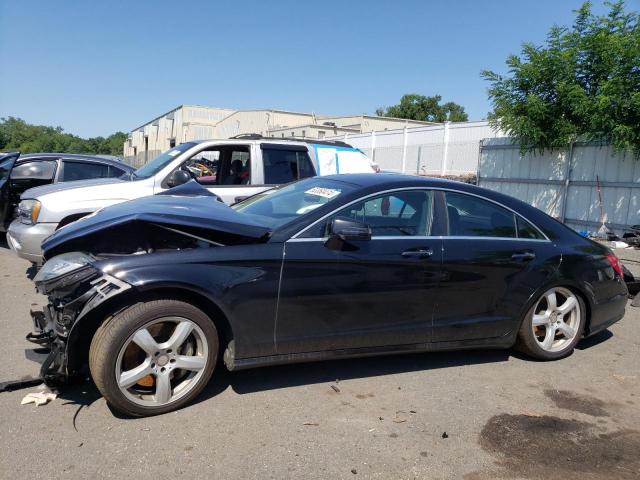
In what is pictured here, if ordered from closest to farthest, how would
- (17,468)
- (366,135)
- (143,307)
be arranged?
(17,468)
(143,307)
(366,135)

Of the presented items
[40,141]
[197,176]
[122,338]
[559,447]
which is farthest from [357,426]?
[40,141]

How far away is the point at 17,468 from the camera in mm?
2795

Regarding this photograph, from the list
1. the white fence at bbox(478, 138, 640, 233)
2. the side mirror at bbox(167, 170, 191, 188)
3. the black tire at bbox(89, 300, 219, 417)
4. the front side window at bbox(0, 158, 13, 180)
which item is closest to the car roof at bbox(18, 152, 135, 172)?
the front side window at bbox(0, 158, 13, 180)

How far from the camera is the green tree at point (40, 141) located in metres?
95.8

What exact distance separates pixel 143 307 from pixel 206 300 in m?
0.40

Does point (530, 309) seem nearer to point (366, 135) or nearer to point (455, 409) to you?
point (455, 409)

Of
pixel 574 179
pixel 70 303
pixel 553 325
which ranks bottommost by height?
pixel 553 325

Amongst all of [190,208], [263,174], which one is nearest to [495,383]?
[190,208]

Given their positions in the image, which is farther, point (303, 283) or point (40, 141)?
point (40, 141)

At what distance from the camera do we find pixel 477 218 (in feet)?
14.4

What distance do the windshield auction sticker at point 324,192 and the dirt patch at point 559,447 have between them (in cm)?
199

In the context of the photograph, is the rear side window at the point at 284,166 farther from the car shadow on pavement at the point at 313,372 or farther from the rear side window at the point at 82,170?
the car shadow on pavement at the point at 313,372

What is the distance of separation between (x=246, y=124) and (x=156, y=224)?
47323 mm

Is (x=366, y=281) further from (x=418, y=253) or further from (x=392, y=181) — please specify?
(x=392, y=181)
